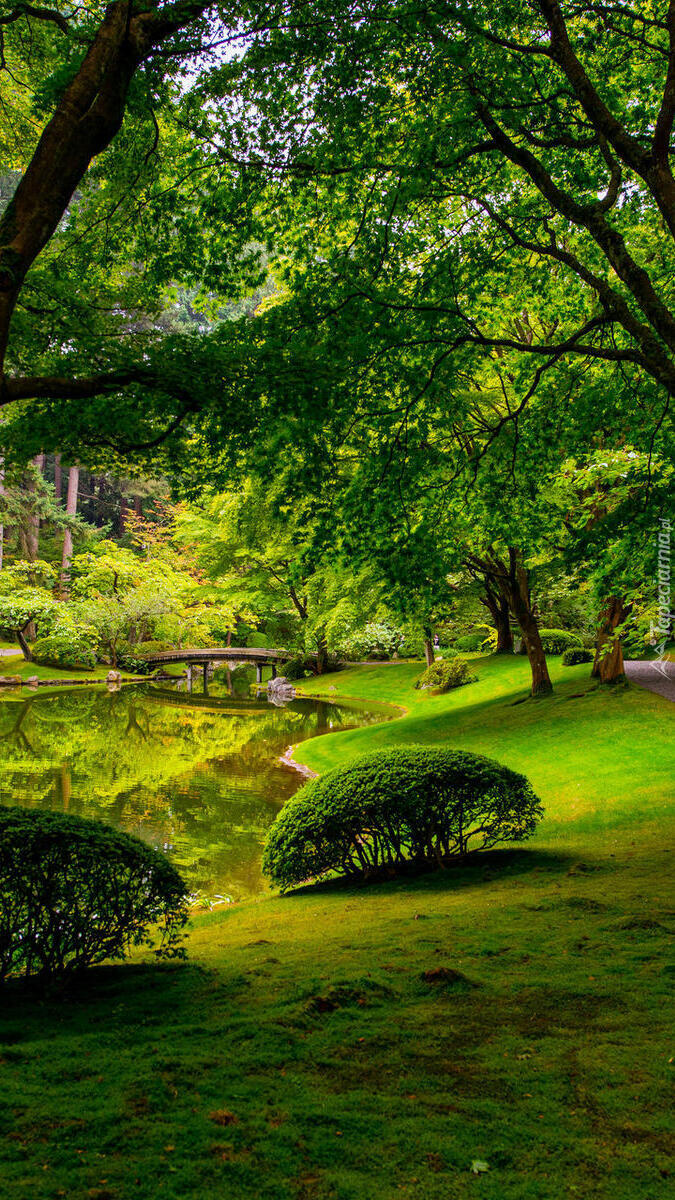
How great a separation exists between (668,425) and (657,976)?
681cm

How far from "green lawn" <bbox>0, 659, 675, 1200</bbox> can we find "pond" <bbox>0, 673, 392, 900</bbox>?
4.63 meters

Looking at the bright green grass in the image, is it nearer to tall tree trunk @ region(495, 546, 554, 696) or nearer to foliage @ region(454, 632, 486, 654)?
tall tree trunk @ region(495, 546, 554, 696)

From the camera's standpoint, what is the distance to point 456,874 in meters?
7.25

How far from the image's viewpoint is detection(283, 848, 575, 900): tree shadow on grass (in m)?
7.01

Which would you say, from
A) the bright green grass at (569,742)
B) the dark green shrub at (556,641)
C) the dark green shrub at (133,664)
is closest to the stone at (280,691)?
the dark green shrub at (133,664)

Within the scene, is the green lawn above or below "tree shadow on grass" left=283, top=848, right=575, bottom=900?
above

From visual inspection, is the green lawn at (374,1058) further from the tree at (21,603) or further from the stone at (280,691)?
the tree at (21,603)

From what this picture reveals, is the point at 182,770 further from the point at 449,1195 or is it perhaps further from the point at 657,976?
the point at 449,1195

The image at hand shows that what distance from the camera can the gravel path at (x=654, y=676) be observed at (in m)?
17.3

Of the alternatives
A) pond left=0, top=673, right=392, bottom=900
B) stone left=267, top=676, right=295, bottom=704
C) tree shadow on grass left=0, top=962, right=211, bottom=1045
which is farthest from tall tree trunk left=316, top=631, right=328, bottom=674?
tree shadow on grass left=0, top=962, right=211, bottom=1045

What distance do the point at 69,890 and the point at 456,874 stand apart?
14.8ft

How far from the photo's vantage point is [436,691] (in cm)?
2812

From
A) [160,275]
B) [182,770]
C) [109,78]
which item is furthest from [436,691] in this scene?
[109,78]

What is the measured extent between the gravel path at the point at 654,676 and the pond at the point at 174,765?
9.61 meters
